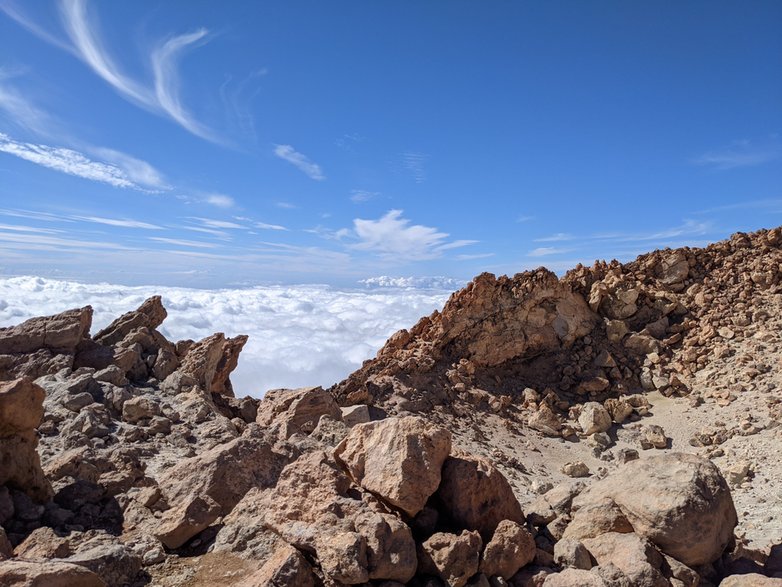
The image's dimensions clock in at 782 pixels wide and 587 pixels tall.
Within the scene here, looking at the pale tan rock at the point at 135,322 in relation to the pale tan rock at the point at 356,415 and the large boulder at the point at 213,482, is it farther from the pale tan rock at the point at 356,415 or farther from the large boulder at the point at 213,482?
the large boulder at the point at 213,482

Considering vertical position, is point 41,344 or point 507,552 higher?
point 41,344

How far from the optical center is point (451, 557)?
6.52 metres

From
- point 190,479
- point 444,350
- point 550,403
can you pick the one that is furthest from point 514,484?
point 190,479

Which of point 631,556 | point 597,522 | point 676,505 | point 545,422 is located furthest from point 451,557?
point 545,422

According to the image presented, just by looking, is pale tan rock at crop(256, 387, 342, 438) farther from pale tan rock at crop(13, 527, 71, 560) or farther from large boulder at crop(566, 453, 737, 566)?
large boulder at crop(566, 453, 737, 566)

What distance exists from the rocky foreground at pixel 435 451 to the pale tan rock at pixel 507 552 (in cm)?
3

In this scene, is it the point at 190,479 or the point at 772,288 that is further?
the point at 772,288

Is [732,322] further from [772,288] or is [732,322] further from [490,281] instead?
[490,281]

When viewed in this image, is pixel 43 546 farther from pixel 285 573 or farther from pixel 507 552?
pixel 507 552

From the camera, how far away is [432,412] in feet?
69.3

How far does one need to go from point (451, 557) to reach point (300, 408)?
10.6 m

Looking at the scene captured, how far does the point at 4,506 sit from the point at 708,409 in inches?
864

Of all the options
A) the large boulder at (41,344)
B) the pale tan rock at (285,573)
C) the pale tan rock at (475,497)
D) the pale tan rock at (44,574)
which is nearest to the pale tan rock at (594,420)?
the pale tan rock at (475,497)

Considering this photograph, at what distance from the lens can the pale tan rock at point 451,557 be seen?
647 centimetres
